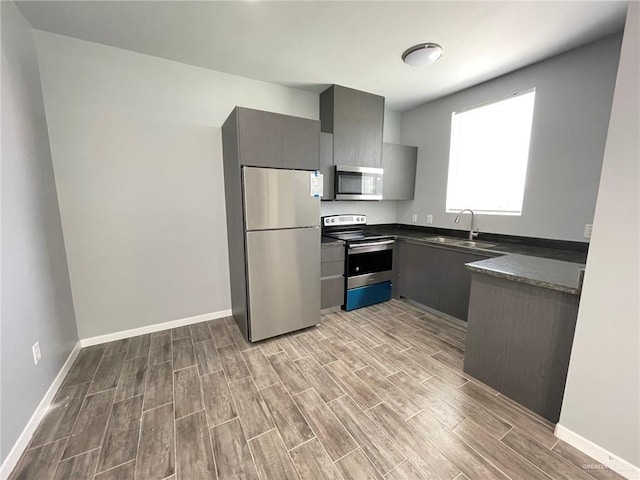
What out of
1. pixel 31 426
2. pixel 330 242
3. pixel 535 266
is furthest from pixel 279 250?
pixel 535 266

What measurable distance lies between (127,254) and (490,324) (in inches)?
124

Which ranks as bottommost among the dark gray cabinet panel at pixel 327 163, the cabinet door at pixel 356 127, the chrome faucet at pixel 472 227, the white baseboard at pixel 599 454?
the white baseboard at pixel 599 454

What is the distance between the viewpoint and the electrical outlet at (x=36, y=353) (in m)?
1.57

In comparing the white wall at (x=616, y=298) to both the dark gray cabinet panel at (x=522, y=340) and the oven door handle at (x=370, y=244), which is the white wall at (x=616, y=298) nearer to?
the dark gray cabinet panel at (x=522, y=340)

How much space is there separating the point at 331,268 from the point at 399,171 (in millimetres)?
1777

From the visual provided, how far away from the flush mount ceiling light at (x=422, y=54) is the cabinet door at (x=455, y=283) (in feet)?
6.05

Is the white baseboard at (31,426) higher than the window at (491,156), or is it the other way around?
the window at (491,156)

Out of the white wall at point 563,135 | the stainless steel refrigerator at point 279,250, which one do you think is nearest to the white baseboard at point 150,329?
the stainless steel refrigerator at point 279,250

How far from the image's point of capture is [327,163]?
2.94m

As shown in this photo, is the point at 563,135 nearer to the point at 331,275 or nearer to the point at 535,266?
the point at 535,266

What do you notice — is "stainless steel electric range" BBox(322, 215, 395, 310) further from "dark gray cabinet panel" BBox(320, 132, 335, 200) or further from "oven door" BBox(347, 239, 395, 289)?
"dark gray cabinet panel" BBox(320, 132, 335, 200)

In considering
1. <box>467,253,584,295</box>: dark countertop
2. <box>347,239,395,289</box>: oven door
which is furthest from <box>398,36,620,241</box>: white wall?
<box>347,239,395,289</box>: oven door

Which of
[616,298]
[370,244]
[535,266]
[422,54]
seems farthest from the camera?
[370,244]

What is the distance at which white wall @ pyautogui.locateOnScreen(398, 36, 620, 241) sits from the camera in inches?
82.7
